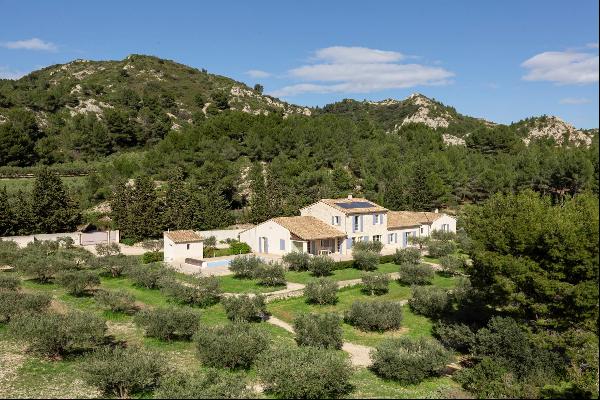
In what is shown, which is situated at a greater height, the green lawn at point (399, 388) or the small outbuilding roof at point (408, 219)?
the small outbuilding roof at point (408, 219)

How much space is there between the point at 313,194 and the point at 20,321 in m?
44.6

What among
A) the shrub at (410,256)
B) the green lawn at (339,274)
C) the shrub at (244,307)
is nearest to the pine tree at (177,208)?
the green lawn at (339,274)

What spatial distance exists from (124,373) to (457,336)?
12.2 m

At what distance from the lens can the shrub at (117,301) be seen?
76.7 ft

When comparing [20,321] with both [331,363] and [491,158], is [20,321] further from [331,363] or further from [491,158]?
[491,158]

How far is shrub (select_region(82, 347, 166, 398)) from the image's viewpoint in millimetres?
13562

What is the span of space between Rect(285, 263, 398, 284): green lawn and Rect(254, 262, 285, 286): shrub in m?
2.10

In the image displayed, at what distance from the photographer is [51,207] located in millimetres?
46594

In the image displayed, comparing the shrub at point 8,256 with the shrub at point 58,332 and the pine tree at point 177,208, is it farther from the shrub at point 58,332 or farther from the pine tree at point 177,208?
the shrub at point 58,332

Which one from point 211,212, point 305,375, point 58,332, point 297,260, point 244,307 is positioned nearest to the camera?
point 305,375

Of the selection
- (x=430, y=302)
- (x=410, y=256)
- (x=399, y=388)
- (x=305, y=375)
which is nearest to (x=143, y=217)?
(x=410, y=256)

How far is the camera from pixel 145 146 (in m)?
89.8

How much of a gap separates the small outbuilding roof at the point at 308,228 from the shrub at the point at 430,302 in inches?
597

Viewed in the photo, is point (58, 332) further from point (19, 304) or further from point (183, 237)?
point (183, 237)
